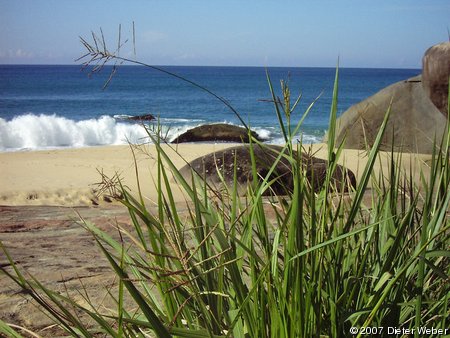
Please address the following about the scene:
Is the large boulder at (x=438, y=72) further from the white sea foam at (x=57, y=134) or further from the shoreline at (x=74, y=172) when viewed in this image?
the white sea foam at (x=57, y=134)

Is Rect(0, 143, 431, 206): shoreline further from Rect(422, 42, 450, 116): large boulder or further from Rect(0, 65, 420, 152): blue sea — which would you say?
Rect(0, 65, 420, 152): blue sea

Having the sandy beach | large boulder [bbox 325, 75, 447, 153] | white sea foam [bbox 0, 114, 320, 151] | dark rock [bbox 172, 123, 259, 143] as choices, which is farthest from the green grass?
white sea foam [bbox 0, 114, 320, 151]

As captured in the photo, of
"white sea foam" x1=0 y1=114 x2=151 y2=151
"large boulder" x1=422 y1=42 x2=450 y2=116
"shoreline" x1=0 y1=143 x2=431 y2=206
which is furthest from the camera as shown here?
"white sea foam" x1=0 y1=114 x2=151 y2=151

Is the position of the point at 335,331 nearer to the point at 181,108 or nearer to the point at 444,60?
the point at 444,60

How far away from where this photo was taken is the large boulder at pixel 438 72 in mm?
6442

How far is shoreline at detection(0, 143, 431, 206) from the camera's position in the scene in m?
8.57

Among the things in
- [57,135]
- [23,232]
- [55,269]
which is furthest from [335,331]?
[57,135]

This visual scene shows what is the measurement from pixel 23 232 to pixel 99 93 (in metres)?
49.2

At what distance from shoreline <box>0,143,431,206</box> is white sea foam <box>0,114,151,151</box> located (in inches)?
231

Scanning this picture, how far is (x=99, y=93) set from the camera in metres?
51.8

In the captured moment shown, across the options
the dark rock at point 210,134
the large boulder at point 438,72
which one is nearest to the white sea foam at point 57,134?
the dark rock at point 210,134

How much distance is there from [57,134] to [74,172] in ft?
36.5

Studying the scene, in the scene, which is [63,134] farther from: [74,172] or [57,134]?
[74,172]

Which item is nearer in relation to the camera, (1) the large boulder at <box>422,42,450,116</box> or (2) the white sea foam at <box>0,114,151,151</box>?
(1) the large boulder at <box>422,42,450,116</box>
